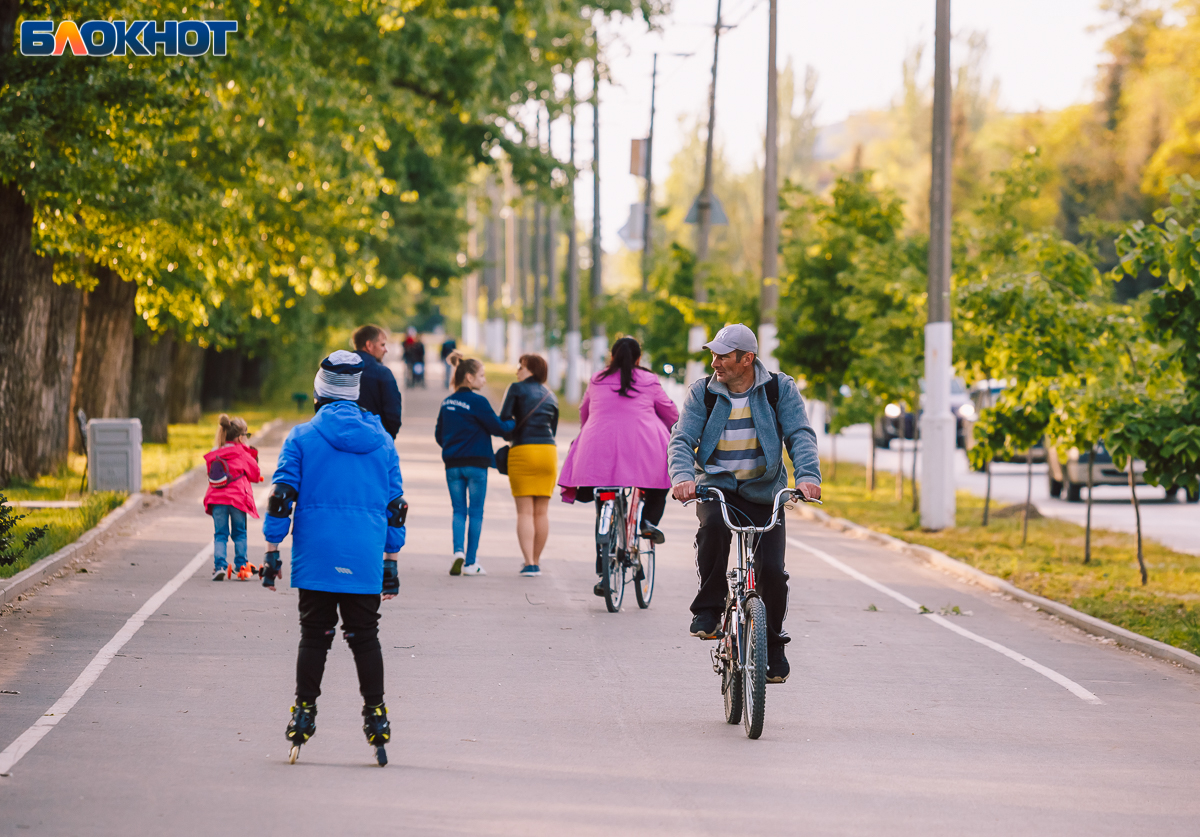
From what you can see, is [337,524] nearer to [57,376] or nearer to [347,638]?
[347,638]

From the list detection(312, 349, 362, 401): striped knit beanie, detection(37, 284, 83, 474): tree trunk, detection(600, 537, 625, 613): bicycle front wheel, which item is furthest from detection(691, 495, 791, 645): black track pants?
detection(37, 284, 83, 474): tree trunk

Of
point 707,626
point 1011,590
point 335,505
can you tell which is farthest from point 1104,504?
point 335,505

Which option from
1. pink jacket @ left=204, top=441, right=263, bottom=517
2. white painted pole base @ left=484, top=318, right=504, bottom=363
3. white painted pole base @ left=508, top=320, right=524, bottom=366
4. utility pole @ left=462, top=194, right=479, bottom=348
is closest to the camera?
pink jacket @ left=204, top=441, right=263, bottom=517

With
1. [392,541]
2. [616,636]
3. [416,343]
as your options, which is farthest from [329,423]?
[416,343]

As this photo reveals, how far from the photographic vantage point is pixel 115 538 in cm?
1614

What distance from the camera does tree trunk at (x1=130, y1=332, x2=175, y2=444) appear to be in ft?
96.9

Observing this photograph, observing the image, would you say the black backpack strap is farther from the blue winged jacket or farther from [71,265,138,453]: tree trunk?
[71,265,138,453]: tree trunk

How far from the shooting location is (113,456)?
1945 centimetres

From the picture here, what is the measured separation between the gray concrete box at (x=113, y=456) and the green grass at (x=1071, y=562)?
8.61 m

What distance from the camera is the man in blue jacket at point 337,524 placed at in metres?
6.70

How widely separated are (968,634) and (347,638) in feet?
19.5

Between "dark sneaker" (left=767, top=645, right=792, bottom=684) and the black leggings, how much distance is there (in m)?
2.02

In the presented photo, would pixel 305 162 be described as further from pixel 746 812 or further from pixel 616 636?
pixel 746 812

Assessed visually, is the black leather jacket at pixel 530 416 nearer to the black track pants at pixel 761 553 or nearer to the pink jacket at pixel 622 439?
the pink jacket at pixel 622 439
